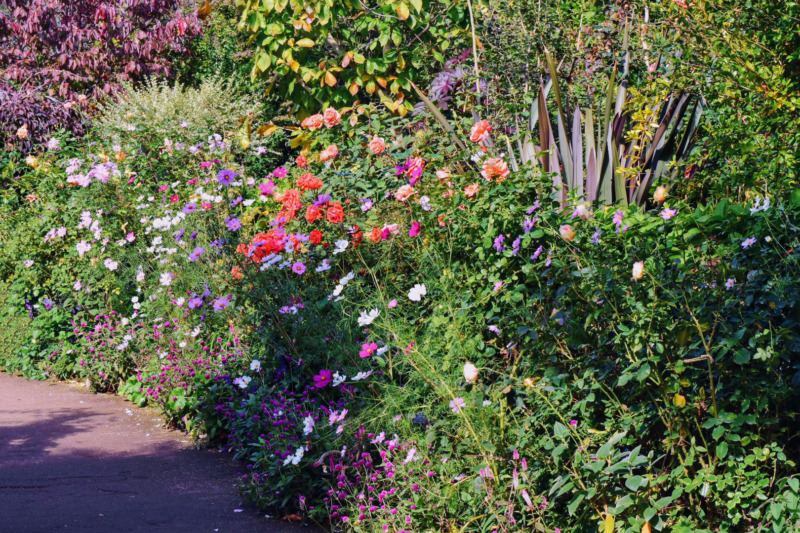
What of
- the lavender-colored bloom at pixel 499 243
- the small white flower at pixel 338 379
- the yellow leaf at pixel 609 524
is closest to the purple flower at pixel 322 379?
the small white flower at pixel 338 379

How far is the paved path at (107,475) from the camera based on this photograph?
3.25m

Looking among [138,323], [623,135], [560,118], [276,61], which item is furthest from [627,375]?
[276,61]

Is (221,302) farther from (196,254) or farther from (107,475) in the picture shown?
(107,475)

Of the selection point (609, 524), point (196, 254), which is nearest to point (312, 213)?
point (196, 254)

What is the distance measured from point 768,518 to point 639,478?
1.14 ft

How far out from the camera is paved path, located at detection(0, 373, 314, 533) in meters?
3.25

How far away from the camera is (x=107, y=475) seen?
3.83m

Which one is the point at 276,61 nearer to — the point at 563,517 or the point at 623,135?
the point at 623,135

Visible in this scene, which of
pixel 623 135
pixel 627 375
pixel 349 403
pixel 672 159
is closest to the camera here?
pixel 627 375

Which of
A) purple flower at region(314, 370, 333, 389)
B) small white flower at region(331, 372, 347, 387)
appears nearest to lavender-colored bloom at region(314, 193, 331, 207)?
purple flower at region(314, 370, 333, 389)

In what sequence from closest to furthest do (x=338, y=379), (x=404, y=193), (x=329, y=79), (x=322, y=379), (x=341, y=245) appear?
(x=338, y=379)
(x=322, y=379)
(x=404, y=193)
(x=341, y=245)
(x=329, y=79)

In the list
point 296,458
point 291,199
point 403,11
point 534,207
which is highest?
point 403,11

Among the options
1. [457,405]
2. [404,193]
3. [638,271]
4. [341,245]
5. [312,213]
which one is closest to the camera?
[638,271]

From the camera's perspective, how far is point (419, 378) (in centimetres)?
Result: 315
